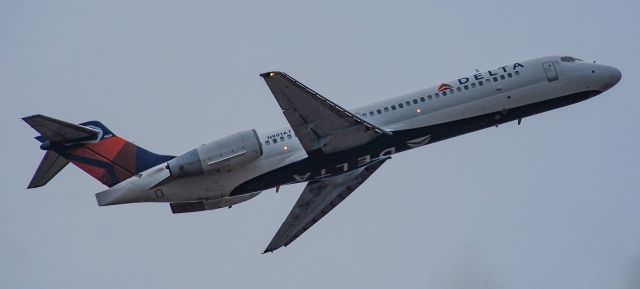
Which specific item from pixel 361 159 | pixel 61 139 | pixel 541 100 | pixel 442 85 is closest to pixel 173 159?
pixel 61 139

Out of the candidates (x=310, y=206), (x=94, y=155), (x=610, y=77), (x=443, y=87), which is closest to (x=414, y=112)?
(x=443, y=87)

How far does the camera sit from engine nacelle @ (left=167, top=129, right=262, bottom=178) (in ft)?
172

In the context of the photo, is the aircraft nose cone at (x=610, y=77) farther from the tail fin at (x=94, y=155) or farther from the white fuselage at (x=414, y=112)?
the tail fin at (x=94, y=155)

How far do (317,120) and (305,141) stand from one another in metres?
1.27

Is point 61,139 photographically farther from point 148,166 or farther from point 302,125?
point 302,125

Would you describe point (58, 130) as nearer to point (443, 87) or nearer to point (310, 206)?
point (310, 206)

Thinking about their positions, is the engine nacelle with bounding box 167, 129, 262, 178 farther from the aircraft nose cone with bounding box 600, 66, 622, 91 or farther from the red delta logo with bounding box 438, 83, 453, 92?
the aircraft nose cone with bounding box 600, 66, 622, 91

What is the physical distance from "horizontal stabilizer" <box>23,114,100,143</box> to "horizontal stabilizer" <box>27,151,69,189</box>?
2.49ft

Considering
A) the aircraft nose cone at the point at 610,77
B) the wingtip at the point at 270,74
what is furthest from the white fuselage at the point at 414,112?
the wingtip at the point at 270,74

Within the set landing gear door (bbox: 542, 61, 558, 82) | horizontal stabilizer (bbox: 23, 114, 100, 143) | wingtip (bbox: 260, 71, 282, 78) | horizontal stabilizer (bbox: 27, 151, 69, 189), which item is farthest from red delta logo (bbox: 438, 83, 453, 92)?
horizontal stabilizer (bbox: 27, 151, 69, 189)

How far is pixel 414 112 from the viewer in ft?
178

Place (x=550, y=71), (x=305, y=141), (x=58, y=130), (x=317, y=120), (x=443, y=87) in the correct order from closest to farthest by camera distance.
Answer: (x=317, y=120) → (x=305, y=141) → (x=58, y=130) → (x=443, y=87) → (x=550, y=71)

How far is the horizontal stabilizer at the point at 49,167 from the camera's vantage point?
53312mm

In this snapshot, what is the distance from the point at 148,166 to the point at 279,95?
26.6 feet
